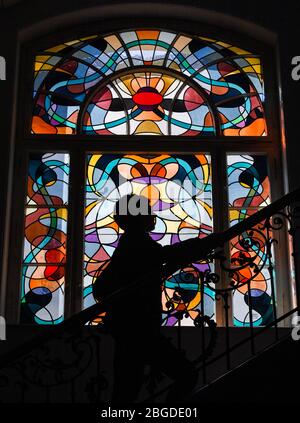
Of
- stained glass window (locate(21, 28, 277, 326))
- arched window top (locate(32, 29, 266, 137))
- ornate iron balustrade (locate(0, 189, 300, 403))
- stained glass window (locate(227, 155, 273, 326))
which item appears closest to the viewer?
ornate iron balustrade (locate(0, 189, 300, 403))

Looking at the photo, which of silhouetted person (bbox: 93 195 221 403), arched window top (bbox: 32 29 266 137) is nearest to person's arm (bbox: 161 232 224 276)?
silhouetted person (bbox: 93 195 221 403)

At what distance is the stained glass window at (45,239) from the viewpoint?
7.54 m

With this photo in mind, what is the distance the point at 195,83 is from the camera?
8.50m

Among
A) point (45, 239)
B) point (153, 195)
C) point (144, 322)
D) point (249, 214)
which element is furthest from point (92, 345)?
point (249, 214)

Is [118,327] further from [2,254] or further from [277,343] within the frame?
[2,254]

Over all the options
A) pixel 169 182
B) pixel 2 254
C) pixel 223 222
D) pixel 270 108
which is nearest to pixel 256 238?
pixel 223 222

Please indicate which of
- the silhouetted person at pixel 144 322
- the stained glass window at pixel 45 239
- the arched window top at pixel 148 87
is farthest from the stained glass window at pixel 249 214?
the silhouetted person at pixel 144 322

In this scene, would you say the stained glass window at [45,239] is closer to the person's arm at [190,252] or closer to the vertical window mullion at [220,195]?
the vertical window mullion at [220,195]

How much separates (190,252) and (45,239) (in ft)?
8.59

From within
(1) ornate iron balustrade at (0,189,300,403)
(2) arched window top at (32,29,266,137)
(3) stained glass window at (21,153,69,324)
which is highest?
(2) arched window top at (32,29,266,137)

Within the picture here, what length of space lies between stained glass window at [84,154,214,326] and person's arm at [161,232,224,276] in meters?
2.03

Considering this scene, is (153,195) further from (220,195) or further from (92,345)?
(92,345)

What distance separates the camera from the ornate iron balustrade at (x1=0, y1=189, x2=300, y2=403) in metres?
5.31

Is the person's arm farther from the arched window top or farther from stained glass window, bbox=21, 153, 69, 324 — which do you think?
the arched window top
